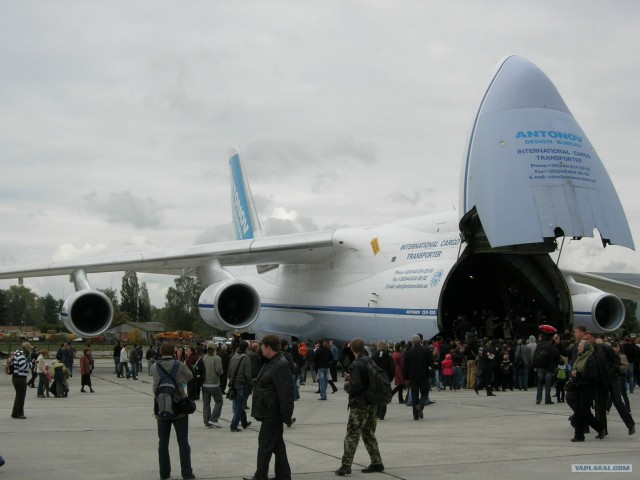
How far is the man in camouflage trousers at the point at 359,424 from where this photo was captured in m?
7.00

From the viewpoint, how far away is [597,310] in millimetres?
19250

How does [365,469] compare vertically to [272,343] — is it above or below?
below

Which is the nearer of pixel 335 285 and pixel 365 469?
pixel 365 469

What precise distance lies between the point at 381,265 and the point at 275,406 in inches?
542

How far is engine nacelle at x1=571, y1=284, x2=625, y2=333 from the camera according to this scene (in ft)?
60.7

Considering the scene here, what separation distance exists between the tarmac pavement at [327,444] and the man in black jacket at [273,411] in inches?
23.9

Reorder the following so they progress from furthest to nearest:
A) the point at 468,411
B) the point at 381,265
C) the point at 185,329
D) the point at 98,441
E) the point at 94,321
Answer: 1. the point at 185,329
2. the point at 94,321
3. the point at 381,265
4. the point at 468,411
5. the point at 98,441

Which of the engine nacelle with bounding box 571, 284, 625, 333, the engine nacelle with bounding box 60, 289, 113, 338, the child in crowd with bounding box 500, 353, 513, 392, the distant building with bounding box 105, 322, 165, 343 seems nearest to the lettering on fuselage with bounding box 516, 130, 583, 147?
the child in crowd with bounding box 500, 353, 513, 392

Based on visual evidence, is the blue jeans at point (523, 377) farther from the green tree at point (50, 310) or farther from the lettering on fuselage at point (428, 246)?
the green tree at point (50, 310)

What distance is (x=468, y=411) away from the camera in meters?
12.1

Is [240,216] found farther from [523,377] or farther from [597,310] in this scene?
[523,377]

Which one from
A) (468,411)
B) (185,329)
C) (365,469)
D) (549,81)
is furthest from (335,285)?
(185,329)

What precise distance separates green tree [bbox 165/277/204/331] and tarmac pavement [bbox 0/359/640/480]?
61176 mm

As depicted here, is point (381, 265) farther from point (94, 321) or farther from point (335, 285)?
point (94, 321)
